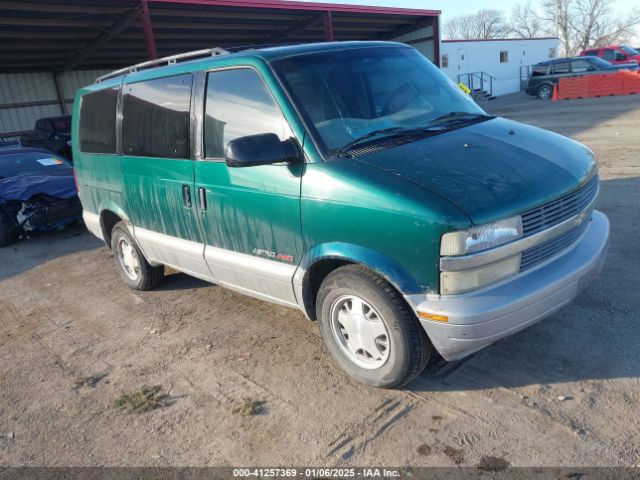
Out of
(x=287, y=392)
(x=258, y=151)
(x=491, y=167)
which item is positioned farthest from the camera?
(x=287, y=392)

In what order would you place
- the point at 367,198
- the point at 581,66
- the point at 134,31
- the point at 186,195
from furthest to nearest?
the point at 581,66 < the point at 134,31 < the point at 186,195 < the point at 367,198

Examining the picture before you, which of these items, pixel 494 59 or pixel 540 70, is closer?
pixel 540 70

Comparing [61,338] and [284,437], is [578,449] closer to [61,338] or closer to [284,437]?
[284,437]

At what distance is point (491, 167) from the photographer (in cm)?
301

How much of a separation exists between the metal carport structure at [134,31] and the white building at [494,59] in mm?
12404

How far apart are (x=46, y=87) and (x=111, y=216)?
20359mm

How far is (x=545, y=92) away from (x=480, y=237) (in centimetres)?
2556

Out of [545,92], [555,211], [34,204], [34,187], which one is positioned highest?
[555,211]

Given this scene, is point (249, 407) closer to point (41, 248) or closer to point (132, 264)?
point (132, 264)

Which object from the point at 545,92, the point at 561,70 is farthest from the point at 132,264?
the point at 545,92

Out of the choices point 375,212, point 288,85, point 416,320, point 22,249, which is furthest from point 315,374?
point 22,249

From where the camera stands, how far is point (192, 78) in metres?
3.97

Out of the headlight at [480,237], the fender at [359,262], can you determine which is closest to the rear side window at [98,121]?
the fender at [359,262]

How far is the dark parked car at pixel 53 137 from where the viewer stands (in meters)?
14.9
